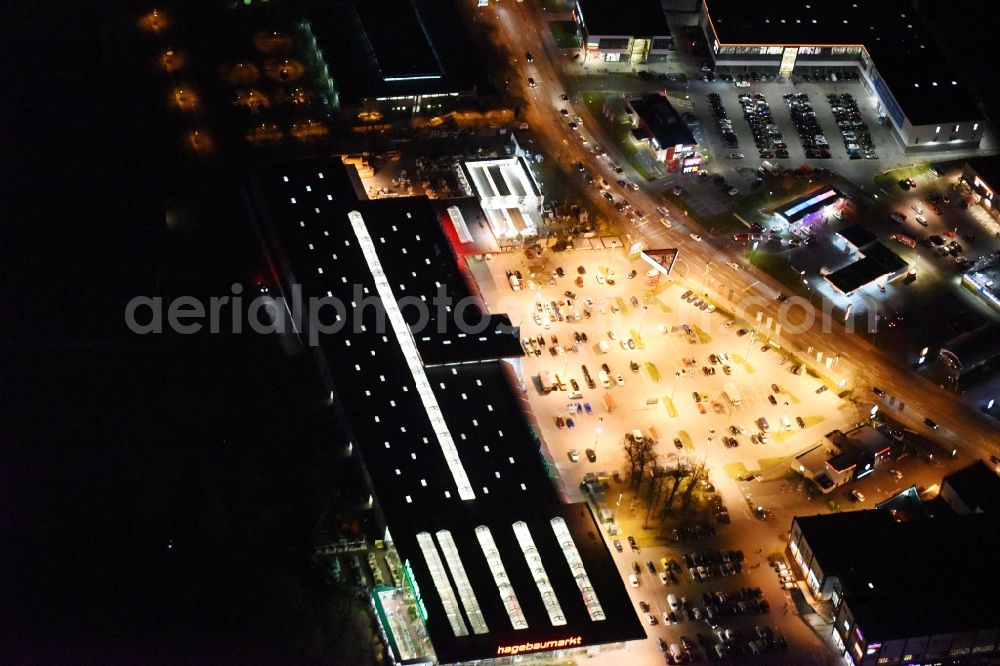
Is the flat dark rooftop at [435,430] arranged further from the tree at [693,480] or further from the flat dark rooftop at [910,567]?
the flat dark rooftop at [910,567]

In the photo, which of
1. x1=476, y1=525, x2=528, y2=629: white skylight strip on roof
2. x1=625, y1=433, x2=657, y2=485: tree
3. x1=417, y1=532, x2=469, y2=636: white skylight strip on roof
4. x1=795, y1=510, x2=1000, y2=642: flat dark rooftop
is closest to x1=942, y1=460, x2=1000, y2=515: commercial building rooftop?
x1=795, y1=510, x2=1000, y2=642: flat dark rooftop

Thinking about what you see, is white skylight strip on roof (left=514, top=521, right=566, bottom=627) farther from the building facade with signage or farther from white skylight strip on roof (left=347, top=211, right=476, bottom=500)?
the building facade with signage

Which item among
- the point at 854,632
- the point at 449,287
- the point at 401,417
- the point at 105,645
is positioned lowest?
the point at 854,632

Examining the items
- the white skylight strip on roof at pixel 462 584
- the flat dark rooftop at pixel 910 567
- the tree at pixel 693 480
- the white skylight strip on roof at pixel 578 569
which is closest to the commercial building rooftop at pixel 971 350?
the flat dark rooftop at pixel 910 567

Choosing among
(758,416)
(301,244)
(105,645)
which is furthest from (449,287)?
(105,645)

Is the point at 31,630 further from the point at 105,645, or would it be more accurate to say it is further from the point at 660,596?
the point at 660,596
